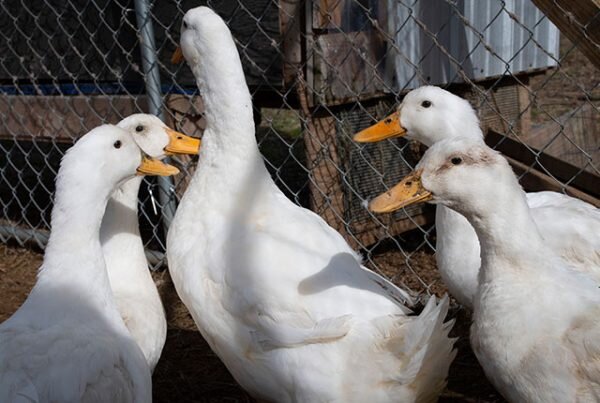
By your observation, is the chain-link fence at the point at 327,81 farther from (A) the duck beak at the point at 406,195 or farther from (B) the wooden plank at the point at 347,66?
(A) the duck beak at the point at 406,195

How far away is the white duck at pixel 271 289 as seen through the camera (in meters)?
2.62

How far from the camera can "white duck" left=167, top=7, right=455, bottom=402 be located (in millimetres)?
2625

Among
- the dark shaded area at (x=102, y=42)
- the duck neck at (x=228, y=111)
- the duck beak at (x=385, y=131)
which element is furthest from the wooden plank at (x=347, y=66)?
the duck neck at (x=228, y=111)

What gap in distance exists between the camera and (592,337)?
237 centimetres

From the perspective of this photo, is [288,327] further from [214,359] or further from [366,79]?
[366,79]

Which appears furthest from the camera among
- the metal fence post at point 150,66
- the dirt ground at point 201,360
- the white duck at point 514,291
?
the metal fence post at point 150,66

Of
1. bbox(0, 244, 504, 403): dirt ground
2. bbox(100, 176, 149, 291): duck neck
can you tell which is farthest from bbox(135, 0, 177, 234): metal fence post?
bbox(100, 176, 149, 291): duck neck

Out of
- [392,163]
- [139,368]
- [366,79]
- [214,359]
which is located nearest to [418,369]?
[139,368]

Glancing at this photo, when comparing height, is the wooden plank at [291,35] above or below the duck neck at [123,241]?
above

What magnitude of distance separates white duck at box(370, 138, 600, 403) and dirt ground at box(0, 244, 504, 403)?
914 millimetres

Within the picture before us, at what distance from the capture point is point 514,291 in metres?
2.50

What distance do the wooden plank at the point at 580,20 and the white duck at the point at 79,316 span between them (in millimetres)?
1622

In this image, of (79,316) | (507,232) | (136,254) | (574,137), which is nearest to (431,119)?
(507,232)

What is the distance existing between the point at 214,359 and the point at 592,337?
2039 mm
